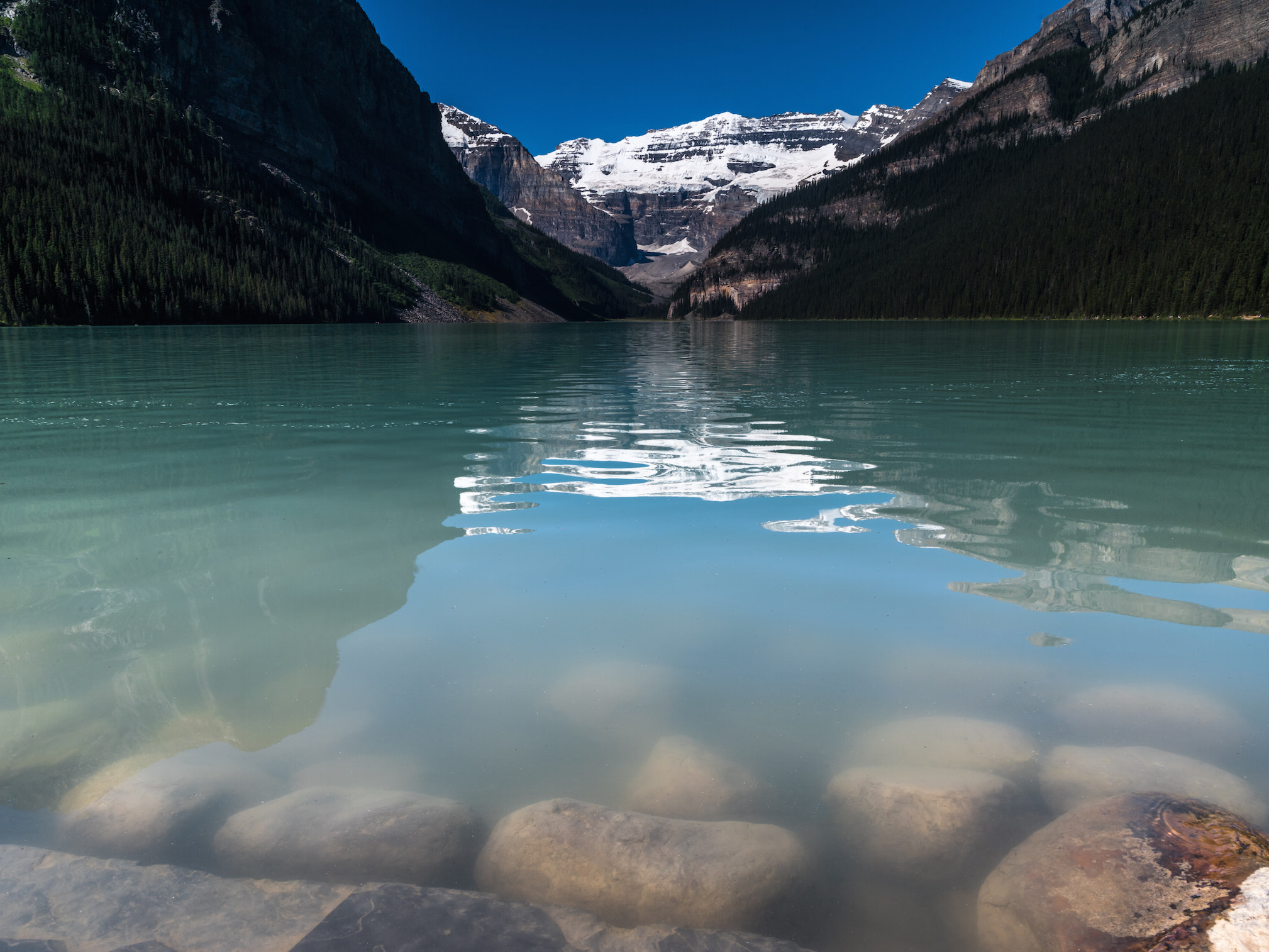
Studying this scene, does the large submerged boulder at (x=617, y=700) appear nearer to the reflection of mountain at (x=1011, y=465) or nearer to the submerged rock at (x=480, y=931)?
the submerged rock at (x=480, y=931)

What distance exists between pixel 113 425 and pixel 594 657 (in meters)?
15.0

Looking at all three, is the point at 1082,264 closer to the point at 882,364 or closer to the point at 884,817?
the point at 882,364

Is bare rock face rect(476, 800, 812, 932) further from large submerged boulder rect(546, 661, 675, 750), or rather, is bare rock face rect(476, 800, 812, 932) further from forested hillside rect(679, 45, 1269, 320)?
forested hillside rect(679, 45, 1269, 320)

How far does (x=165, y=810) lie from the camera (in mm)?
3705

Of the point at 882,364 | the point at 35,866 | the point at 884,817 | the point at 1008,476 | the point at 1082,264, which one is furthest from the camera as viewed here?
the point at 1082,264

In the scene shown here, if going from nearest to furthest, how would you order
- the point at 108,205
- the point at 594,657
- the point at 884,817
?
the point at 884,817 → the point at 594,657 → the point at 108,205

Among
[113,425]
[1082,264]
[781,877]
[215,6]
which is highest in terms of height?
[215,6]

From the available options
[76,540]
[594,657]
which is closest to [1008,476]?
[594,657]

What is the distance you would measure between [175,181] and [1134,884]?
6726 inches

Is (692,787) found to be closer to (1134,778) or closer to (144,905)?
(1134,778)

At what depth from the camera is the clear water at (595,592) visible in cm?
428

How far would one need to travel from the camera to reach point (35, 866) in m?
3.21

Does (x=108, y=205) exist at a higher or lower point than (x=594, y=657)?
higher

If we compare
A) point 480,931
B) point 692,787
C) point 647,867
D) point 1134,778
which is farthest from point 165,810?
point 1134,778
